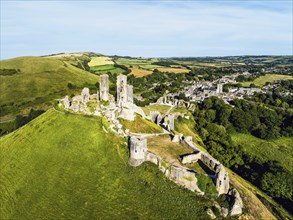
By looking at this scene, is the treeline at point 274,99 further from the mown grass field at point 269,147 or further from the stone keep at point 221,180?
the stone keep at point 221,180

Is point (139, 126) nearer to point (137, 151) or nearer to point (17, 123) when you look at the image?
point (137, 151)

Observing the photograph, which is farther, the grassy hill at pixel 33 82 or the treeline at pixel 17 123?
the grassy hill at pixel 33 82

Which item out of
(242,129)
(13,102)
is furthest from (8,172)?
(13,102)

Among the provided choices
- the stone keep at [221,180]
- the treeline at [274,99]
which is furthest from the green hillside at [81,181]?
the treeline at [274,99]

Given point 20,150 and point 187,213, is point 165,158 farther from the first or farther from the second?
point 20,150

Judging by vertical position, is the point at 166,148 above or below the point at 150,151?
below

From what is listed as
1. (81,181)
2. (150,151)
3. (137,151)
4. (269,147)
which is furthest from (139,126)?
(269,147)
